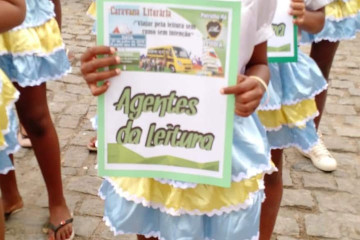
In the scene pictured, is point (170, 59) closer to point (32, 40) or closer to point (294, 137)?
point (294, 137)

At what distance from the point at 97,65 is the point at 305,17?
0.94m

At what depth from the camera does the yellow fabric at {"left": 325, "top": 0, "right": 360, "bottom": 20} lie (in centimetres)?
280

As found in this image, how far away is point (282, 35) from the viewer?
1.82m

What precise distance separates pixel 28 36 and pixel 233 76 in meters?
1.29

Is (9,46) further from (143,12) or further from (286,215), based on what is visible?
(286,215)

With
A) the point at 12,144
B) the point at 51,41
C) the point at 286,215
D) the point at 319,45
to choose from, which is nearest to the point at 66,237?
the point at 12,144

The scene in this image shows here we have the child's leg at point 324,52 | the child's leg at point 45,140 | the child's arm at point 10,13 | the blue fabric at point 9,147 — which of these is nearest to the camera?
the child's arm at point 10,13

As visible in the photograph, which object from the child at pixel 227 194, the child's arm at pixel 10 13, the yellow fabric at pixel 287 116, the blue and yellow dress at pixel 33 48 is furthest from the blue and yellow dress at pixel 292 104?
the blue and yellow dress at pixel 33 48

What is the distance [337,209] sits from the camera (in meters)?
2.94

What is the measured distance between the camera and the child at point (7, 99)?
1.62 m

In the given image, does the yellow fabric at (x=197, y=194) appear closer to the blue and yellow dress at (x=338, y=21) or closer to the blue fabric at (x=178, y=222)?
the blue fabric at (x=178, y=222)

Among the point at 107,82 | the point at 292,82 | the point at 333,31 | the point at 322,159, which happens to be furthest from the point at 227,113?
the point at 322,159

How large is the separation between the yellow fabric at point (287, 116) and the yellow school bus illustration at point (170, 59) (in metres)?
0.80

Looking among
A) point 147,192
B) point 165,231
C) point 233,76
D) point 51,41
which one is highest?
point 233,76
